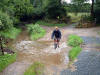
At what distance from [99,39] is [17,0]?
11193mm

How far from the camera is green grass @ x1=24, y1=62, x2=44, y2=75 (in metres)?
9.01

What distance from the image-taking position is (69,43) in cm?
1423

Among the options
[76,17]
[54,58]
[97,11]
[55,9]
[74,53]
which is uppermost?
[55,9]

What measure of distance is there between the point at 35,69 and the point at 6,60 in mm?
2235

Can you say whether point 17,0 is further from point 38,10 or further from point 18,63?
point 18,63

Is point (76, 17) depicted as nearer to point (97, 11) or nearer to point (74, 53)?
point (97, 11)

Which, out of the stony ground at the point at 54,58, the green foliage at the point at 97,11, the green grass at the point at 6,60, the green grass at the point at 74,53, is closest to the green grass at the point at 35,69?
the stony ground at the point at 54,58

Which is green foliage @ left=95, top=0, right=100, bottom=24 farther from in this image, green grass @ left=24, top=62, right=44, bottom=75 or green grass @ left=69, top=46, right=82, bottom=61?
green grass @ left=24, top=62, right=44, bottom=75

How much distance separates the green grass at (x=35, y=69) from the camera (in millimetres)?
9005

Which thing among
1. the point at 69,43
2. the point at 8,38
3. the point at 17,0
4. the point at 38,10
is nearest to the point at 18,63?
the point at 69,43

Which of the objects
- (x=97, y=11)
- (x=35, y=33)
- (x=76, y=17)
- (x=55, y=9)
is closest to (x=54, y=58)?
(x=35, y=33)

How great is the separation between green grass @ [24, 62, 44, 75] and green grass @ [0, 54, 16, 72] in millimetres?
1498

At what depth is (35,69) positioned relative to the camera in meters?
9.45

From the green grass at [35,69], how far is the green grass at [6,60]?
1.50 meters
